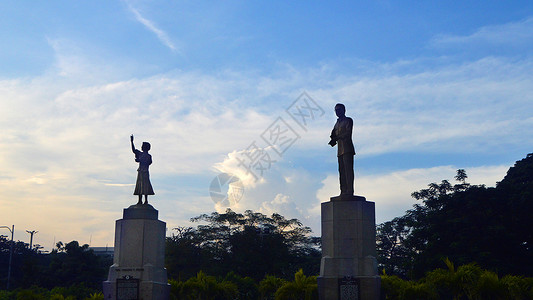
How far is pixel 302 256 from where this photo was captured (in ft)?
162

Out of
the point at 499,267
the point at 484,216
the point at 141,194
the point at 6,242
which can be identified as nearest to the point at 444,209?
the point at 484,216

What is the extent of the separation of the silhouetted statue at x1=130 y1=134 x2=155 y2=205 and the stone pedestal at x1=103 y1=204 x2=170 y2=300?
0.51 m

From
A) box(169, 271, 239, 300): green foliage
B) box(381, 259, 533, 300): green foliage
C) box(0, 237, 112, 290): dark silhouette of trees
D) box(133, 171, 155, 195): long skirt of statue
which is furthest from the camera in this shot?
box(0, 237, 112, 290): dark silhouette of trees

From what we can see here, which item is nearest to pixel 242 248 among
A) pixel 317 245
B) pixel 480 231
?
pixel 317 245

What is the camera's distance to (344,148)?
17.0 metres

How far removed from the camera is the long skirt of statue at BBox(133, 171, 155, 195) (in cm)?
1961

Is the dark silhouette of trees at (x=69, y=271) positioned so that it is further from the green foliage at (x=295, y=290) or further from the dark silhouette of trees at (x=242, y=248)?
the green foliage at (x=295, y=290)

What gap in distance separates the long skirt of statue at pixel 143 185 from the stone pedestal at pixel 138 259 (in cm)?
51

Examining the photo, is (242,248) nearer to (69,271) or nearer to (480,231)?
(69,271)

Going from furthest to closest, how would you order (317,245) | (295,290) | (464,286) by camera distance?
(317,245)
(295,290)
(464,286)

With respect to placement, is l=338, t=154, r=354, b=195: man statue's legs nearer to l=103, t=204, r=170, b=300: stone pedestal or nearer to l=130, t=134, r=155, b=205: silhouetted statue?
l=103, t=204, r=170, b=300: stone pedestal

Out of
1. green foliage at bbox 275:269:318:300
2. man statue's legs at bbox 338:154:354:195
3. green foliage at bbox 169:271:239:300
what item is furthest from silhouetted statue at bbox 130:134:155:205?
man statue's legs at bbox 338:154:354:195

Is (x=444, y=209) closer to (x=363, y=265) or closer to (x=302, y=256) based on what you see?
(x=302, y=256)

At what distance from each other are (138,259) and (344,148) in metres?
8.12
